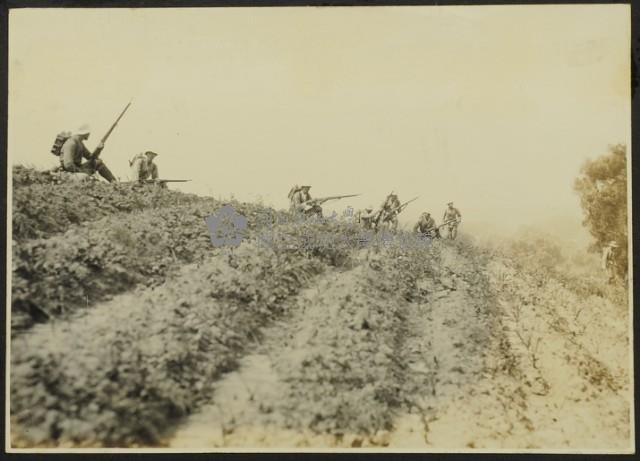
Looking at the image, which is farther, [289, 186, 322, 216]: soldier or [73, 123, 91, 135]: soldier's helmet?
[289, 186, 322, 216]: soldier

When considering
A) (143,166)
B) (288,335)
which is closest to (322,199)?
(288,335)

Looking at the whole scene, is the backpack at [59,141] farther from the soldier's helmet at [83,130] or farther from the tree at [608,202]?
the tree at [608,202]

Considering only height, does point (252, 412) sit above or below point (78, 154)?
below

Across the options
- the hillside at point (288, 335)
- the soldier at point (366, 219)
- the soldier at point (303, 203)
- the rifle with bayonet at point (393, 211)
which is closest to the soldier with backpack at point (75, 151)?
the hillside at point (288, 335)

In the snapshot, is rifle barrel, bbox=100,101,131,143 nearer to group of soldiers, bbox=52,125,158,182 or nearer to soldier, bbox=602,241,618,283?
group of soldiers, bbox=52,125,158,182

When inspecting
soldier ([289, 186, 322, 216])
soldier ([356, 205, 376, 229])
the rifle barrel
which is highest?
the rifle barrel

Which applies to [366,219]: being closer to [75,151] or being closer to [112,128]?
[112,128]

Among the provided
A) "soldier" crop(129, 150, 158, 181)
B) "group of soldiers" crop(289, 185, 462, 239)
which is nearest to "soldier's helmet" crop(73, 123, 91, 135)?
"soldier" crop(129, 150, 158, 181)

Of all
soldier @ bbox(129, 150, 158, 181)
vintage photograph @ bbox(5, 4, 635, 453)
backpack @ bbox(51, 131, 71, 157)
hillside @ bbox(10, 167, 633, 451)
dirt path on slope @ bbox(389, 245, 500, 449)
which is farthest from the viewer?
soldier @ bbox(129, 150, 158, 181)
